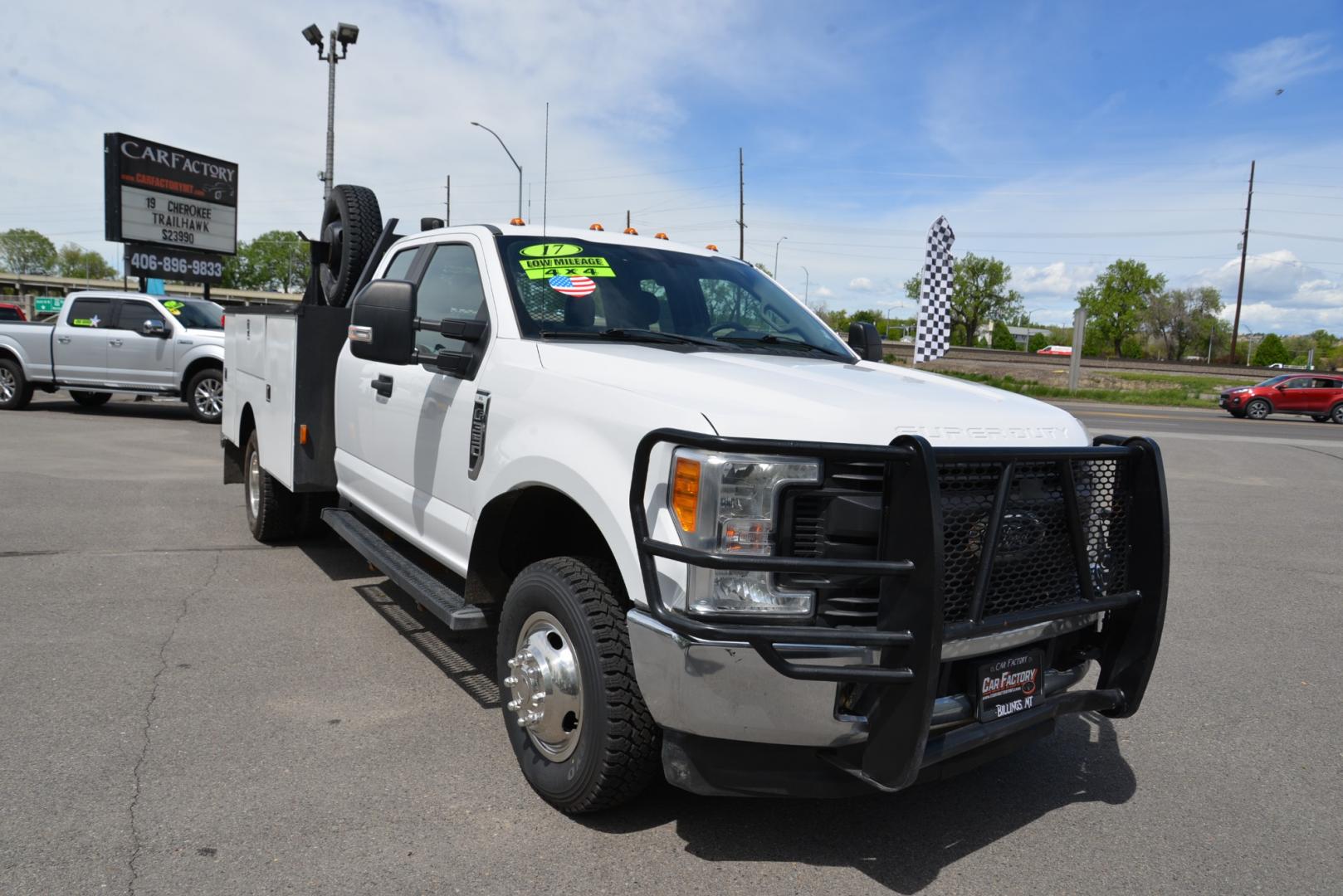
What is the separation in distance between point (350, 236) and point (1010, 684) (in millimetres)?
4567

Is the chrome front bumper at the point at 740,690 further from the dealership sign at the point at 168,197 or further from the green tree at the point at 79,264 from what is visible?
the green tree at the point at 79,264

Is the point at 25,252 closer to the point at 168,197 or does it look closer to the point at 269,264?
the point at 269,264

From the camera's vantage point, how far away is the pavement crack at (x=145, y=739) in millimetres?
2785

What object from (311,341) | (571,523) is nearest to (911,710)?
(571,523)

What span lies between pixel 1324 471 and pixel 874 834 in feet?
46.1

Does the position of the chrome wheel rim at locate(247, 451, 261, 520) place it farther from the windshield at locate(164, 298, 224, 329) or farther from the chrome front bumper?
the windshield at locate(164, 298, 224, 329)

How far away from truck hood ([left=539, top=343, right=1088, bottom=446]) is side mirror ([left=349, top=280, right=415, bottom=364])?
22.2 inches

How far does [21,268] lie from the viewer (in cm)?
13712

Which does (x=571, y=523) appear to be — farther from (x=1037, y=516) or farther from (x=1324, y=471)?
(x=1324, y=471)

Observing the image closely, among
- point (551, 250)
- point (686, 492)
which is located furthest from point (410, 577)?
point (686, 492)

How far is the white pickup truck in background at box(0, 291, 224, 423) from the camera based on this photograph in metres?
14.8

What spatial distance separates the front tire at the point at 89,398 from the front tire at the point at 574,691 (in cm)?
1650

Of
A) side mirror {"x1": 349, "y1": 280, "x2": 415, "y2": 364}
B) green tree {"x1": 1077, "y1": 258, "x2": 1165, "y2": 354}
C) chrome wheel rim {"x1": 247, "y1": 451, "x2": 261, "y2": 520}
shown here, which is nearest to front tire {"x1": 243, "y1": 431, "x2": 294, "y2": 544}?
chrome wheel rim {"x1": 247, "y1": 451, "x2": 261, "y2": 520}

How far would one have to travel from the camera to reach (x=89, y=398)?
1692cm
